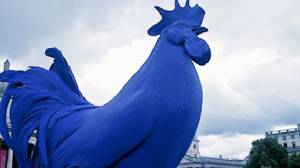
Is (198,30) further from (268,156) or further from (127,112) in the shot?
(268,156)

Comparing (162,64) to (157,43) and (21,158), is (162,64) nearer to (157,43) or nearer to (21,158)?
→ (157,43)

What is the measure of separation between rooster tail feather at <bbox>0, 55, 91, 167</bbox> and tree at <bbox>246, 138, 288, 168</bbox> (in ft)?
111

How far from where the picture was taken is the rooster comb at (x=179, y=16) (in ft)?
20.8

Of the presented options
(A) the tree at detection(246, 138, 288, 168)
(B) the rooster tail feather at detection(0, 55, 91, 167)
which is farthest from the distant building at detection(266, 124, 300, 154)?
(B) the rooster tail feather at detection(0, 55, 91, 167)

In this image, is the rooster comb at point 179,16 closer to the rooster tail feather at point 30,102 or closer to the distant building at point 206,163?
the rooster tail feather at point 30,102

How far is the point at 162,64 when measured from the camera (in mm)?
5832

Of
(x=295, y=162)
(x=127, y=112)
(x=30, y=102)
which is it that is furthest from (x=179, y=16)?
(x=295, y=162)

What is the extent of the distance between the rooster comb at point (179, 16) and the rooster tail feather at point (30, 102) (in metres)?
1.74

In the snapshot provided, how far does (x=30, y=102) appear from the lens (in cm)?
688

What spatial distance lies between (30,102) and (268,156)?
34.7 m

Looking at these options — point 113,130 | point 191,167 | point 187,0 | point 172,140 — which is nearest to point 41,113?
point 113,130

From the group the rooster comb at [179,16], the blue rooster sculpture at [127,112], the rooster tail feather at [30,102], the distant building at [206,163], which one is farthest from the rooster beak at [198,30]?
the distant building at [206,163]

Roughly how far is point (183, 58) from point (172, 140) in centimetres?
119

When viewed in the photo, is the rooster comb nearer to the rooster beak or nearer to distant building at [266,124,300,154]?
the rooster beak
